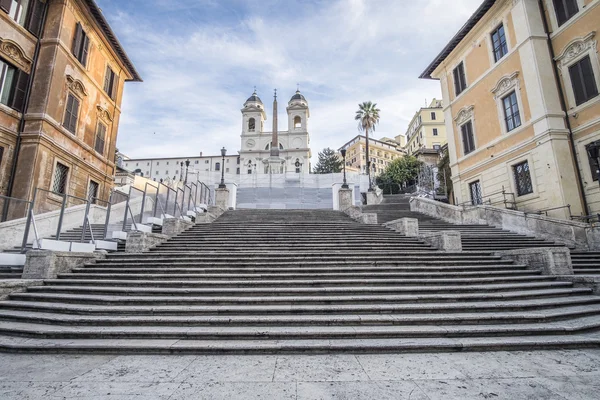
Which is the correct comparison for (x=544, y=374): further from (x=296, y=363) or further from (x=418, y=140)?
(x=418, y=140)

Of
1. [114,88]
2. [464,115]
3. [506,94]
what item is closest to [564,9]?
[506,94]

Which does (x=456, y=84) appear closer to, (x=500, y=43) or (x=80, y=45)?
(x=500, y=43)

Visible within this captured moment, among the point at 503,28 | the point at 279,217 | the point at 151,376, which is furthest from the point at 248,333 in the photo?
the point at 503,28

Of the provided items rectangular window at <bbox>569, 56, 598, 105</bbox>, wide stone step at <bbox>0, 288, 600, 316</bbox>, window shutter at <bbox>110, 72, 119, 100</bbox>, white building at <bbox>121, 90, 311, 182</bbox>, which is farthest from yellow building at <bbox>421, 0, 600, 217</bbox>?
white building at <bbox>121, 90, 311, 182</bbox>

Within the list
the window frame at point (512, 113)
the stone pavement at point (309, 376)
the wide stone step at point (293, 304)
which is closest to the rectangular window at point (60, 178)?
the wide stone step at point (293, 304)

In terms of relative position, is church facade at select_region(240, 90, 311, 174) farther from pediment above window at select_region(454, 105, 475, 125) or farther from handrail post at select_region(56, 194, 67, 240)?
handrail post at select_region(56, 194, 67, 240)

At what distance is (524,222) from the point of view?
42.5ft

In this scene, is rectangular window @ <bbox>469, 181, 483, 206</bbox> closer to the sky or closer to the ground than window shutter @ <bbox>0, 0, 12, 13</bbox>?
closer to the ground

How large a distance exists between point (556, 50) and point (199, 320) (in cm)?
1978

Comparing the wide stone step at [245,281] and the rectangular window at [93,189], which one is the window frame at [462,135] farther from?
the rectangular window at [93,189]

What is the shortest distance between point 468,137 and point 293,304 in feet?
61.6

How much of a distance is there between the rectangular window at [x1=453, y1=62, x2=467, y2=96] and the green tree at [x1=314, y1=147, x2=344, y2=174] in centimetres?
3848

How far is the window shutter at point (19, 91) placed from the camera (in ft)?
43.9

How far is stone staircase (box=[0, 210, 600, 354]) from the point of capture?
461 cm
